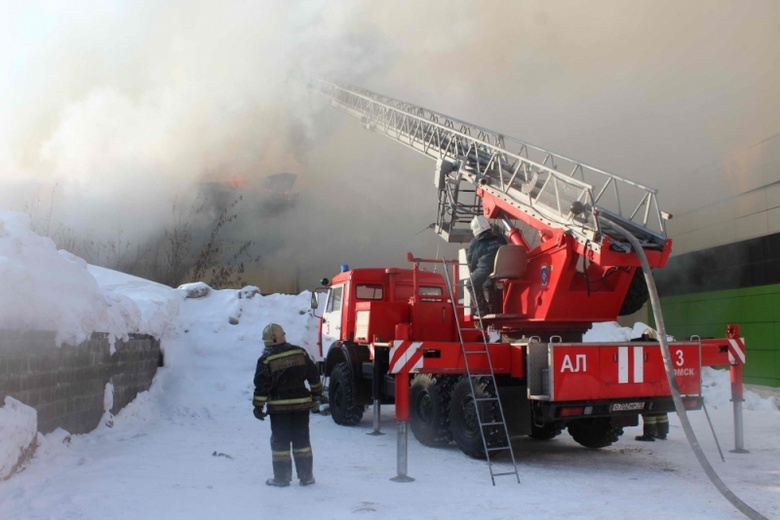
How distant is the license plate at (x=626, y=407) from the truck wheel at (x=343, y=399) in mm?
4083

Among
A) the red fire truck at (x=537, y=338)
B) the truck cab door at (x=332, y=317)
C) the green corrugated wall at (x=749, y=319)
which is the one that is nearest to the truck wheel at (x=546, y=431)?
the red fire truck at (x=537, y=338)

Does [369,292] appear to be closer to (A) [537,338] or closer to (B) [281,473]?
(A) [537,338]

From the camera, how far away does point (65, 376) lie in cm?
635

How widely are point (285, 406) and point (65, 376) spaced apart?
249cm

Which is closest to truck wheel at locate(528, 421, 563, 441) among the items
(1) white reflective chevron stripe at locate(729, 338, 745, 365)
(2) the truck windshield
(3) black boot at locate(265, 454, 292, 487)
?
(1) white reflective chevron stripe at locate(729, 338, 745, 365)

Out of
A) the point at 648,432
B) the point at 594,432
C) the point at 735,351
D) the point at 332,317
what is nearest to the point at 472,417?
the point at 594,432

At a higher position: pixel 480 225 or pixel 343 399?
Result: pixel 480 225

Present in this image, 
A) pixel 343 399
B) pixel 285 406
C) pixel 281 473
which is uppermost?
pixel 285 406

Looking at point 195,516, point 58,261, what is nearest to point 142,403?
point 58,261

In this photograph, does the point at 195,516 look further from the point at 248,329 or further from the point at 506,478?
the point at 248,329

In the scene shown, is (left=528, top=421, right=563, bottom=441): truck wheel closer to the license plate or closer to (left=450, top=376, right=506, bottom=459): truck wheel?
(left=450, top=376, right=506, bottom=459): truck wheel

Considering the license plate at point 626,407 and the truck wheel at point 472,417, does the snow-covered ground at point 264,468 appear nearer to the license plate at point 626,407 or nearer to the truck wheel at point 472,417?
the truck wheel at point 472,417

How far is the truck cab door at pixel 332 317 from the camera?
1018 cm

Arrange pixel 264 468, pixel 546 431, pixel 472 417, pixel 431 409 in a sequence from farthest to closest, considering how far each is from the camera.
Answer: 1. pixel 546 431
2. pixel 431 409
3. pixel 472 417
4. pixel 264 468
